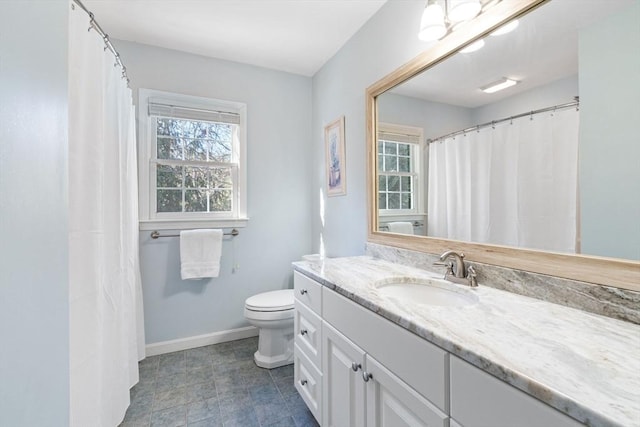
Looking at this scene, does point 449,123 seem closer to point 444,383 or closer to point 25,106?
point 444,383

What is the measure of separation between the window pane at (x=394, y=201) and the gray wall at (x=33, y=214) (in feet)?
4.89

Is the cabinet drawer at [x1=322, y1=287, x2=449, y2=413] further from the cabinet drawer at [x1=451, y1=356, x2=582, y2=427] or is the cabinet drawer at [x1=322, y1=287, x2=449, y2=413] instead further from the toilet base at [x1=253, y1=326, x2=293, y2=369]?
the toilet base at [x1=253, y1=326, x2=293, y2=369]

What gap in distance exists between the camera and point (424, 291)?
1.27 meters

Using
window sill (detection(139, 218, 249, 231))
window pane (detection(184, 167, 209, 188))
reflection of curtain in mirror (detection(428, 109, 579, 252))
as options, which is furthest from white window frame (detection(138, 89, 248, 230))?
reflection of curtain in mirror (detection(428, 109, 579, 252))

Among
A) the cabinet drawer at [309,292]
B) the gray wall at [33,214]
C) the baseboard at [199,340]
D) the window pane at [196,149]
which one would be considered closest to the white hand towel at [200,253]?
the baseboard at [199,340]

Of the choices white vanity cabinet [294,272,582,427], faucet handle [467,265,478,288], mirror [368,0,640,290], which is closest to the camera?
white vanity cabinet [294,272,582,427]

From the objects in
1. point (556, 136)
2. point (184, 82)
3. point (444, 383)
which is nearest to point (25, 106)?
point (444, 383)

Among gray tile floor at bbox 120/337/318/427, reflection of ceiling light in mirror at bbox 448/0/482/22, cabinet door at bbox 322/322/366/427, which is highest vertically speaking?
reflection of ceiling light in mirror at bbox 448/0/482/22

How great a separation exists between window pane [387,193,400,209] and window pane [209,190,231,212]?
1497mm

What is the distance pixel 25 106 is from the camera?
1.92ft

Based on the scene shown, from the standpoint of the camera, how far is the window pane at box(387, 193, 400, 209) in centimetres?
171

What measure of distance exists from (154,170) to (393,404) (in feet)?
7.63

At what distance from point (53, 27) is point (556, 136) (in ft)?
4.99

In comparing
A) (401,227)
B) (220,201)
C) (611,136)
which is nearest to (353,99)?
(401,227)
